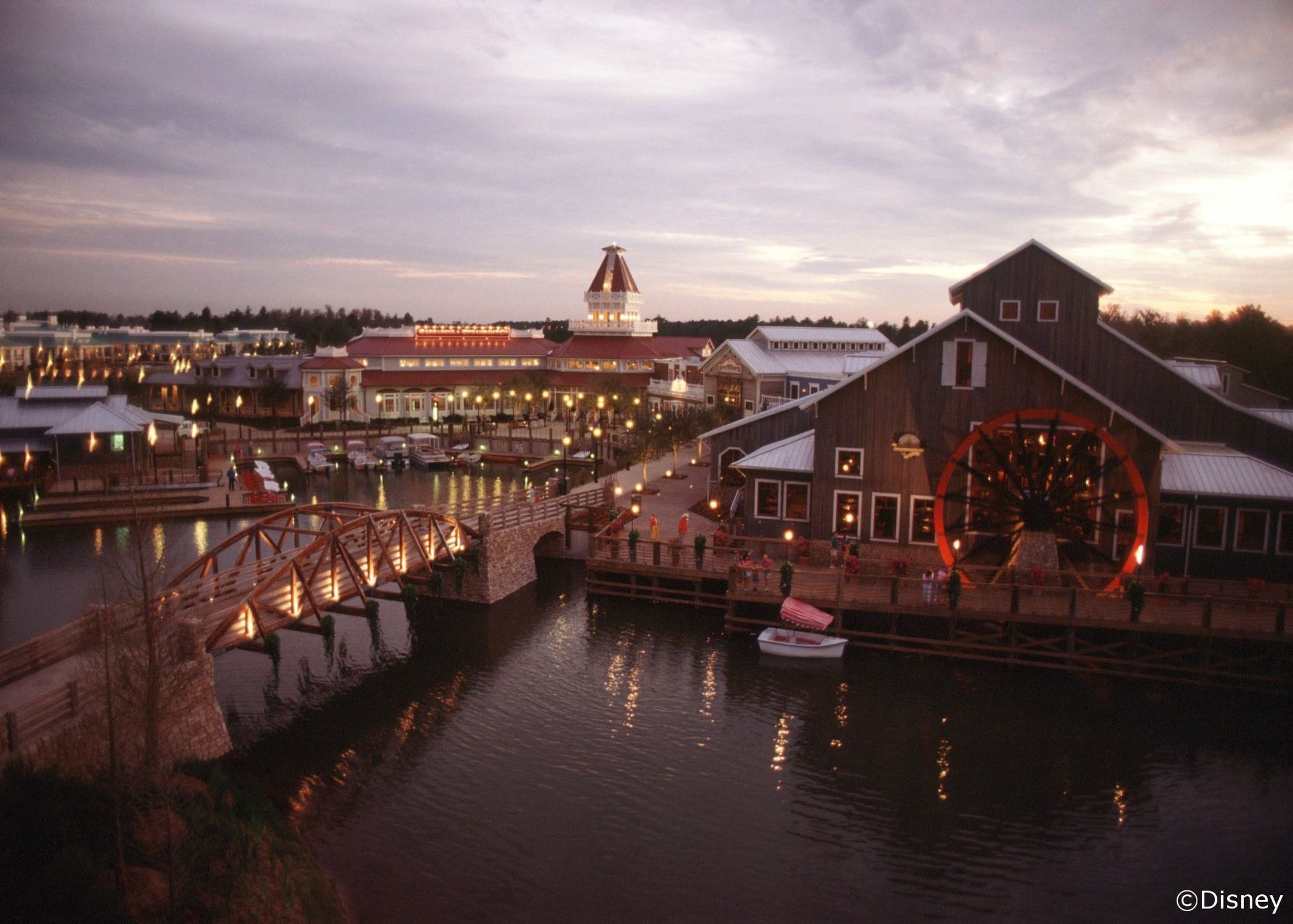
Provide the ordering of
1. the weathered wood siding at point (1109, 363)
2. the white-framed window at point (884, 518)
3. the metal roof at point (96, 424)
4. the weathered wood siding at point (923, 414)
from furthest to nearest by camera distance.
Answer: the metal roof at point (96, 424)
the white-framed window at point (884, 518)
the weathered wood siding at point (1109, 363)
the weathered wood siding at point (923, 414)

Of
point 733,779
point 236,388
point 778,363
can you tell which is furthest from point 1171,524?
point 236,388

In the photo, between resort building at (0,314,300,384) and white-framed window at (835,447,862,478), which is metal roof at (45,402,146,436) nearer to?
white-framed window at (835,447,862,478)

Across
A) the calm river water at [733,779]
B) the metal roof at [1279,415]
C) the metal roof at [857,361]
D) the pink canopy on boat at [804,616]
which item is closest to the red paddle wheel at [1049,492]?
the calm river water at [733,779]

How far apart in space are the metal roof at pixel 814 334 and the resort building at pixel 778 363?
0.04 m

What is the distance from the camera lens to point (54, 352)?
139 meters

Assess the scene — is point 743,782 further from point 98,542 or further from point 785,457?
point 98,542

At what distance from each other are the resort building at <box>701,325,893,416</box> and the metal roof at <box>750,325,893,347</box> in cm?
4

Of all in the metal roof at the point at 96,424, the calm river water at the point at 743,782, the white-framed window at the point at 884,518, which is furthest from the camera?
the metal roof at the point at 96,424

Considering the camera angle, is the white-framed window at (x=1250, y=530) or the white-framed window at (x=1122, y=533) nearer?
the white-framed window at (x=1250, y=530)

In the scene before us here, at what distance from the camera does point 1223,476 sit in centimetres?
2769

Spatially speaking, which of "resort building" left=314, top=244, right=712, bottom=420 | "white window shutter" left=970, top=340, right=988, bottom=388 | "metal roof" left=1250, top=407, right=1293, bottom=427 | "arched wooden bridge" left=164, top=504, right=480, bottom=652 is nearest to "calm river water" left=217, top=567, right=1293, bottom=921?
"arched wooden bridge" left=164, top=504, right=480, bottom=652

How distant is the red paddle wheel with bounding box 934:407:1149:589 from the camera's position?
27562 millimetres

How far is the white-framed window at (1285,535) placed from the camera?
1063 inches

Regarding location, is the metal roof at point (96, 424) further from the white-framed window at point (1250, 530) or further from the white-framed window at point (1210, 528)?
the white-framed window at point (1250, 530)
